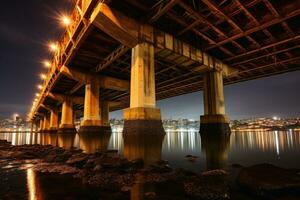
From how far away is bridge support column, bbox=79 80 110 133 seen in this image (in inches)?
968

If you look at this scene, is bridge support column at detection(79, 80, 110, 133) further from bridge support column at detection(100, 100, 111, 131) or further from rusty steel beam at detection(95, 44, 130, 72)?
bridge support column at detection(100, 100, 111, 131)

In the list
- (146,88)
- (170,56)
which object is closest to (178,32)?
(170,56)

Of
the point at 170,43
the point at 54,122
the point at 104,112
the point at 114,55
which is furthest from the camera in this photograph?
the point at 54,122

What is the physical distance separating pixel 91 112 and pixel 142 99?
47.2ft

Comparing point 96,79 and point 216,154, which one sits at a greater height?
point 96,79

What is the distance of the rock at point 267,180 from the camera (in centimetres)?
311

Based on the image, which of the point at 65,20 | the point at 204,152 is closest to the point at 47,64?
the point at 65,20

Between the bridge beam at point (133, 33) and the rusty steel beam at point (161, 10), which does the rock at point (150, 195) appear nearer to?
the rusty steel beam at point (161, 10)

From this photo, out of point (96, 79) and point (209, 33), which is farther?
point (96, 79)

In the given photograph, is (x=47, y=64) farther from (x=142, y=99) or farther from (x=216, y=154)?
(x=216, y=154)

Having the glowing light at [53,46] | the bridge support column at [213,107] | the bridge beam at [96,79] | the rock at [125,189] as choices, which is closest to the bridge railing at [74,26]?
the glowing light at [53,46]

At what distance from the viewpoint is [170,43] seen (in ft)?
52.8

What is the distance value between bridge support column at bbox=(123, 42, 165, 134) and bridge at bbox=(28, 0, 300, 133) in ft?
0.23

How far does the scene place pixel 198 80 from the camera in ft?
101
